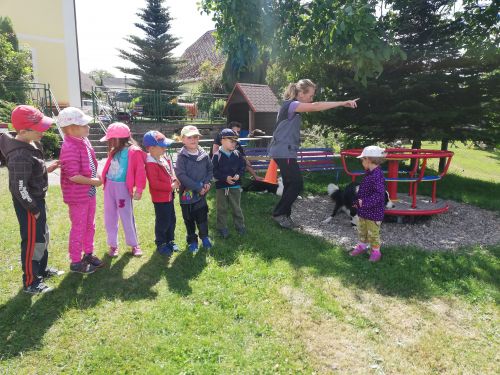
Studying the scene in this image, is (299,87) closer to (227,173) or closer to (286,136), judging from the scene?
(286,136)

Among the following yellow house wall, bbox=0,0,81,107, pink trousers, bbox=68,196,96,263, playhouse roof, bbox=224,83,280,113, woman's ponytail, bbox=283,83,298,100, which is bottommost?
pink trousers, bbox=68,196,96,263

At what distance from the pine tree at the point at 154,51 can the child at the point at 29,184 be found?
78.6 ft

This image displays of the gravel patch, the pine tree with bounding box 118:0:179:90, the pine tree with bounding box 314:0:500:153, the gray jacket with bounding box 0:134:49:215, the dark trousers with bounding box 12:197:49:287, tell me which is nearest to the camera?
the gray jacket with bounding box 0:134:49:215

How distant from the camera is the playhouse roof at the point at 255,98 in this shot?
1181 centimetres

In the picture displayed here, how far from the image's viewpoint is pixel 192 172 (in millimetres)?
4438

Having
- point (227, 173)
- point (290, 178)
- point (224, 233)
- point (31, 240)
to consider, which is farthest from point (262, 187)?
point (31, 240)

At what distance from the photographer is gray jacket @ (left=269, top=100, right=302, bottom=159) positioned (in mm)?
5098

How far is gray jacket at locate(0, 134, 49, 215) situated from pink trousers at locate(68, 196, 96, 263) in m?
0.47

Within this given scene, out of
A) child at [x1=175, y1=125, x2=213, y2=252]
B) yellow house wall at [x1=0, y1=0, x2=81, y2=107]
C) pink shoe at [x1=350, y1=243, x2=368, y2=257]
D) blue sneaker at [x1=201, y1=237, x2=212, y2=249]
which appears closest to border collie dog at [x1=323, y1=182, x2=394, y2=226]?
pink shoe at [x1=350, y1=243, x2=368, y2=257]

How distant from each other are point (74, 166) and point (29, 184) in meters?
0.44

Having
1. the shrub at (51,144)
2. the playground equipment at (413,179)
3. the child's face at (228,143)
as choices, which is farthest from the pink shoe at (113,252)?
the shrub at (51,144)

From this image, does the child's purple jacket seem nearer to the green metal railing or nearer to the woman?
the woman

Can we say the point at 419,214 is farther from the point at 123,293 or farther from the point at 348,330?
the point at 123,293

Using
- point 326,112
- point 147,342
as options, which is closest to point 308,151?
point 326,112
